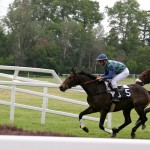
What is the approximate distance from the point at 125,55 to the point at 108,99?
5481 centimetres

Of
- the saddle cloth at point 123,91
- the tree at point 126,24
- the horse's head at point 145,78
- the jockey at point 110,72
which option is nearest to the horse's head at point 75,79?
the jockey at point 110,72

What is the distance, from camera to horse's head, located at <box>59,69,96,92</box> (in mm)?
8680

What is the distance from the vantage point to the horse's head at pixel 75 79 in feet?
28.5

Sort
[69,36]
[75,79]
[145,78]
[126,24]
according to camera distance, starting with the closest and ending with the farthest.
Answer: [75,79]
[145,78]
[69,36]
[126,24]

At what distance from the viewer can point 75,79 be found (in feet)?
28.9

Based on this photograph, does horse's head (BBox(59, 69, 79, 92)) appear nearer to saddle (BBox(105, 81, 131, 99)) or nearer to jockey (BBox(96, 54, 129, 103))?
jockey (BBox(96, 54, 129, 103))

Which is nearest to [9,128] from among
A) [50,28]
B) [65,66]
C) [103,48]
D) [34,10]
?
[65,66]

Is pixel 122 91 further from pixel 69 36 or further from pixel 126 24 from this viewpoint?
pixel 126 24

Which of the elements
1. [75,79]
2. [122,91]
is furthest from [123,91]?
[75,79]

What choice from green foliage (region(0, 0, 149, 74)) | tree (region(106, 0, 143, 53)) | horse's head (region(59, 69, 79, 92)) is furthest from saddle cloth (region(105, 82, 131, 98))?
tree (region(106, 0, 143, 53))

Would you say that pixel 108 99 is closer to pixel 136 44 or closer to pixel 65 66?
pixel 65 66

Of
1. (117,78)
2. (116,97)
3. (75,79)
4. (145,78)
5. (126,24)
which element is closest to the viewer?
(116,97)

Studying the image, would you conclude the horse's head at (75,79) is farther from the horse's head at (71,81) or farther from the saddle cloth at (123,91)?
the saddle cloth at (123,91)

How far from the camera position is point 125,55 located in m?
63.1
